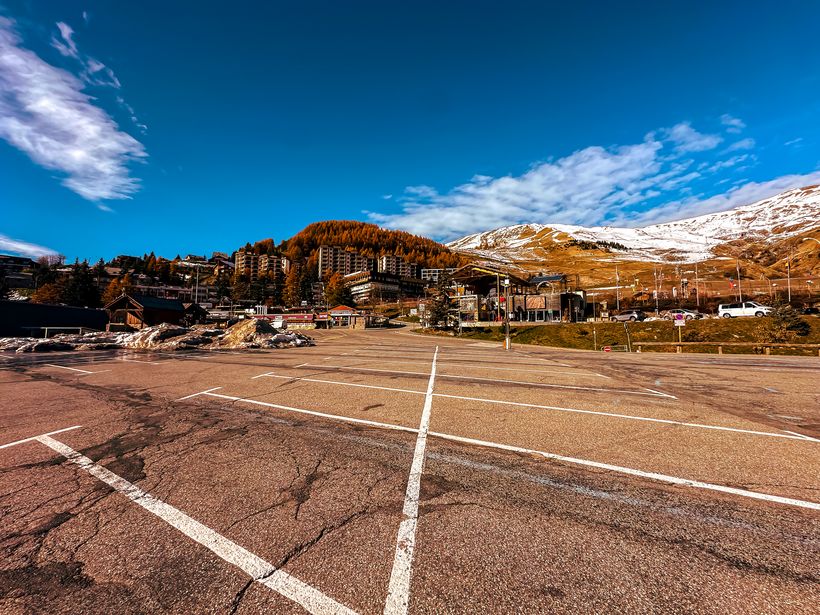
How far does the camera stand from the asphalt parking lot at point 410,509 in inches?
97.3

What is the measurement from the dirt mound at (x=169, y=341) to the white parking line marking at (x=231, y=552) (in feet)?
81.3

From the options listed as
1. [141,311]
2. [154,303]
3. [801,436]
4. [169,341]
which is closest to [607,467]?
[801,436]

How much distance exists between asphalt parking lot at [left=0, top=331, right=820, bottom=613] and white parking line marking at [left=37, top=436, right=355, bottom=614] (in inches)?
0.6

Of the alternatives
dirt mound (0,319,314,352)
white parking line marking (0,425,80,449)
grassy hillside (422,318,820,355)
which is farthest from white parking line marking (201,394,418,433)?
grassy hillside (422,318,820,355)

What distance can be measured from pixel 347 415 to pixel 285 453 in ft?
7.00

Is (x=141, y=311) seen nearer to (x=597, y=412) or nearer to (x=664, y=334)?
(x=597, y=412)

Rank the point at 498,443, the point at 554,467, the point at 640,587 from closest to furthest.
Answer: the point at 640,587 < the point at 554,467 < the point at 498,443

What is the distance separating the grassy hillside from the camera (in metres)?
29.6

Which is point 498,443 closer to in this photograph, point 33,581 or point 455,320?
point 33,581

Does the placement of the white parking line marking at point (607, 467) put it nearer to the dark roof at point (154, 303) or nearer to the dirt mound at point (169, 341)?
the dirt mound at point (169, 341)

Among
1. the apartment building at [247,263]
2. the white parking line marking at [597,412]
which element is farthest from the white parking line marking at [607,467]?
the apartment building at [247,263]

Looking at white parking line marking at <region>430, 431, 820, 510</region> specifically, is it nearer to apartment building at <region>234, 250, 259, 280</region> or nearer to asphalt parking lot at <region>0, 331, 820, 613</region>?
asphalt parking lot at <region>0, 331, 820, 613</region>

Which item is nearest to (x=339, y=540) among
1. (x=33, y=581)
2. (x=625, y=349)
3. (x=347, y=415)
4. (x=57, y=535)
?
(x=33, y=581)

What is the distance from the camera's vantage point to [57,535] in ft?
10.3
